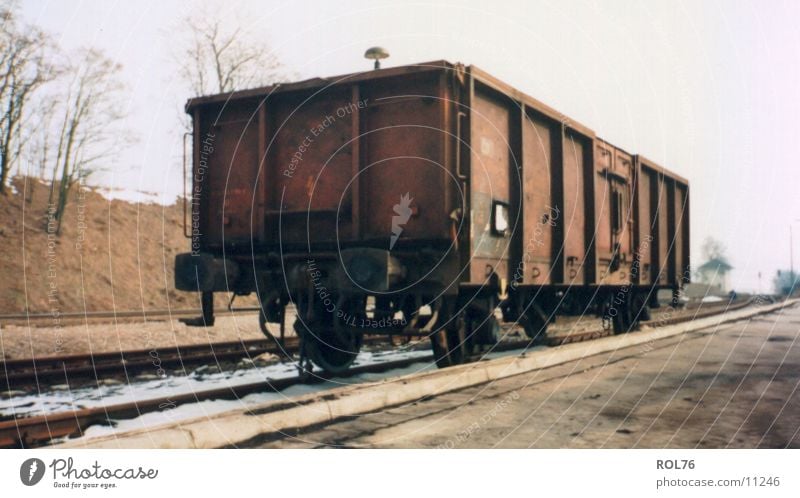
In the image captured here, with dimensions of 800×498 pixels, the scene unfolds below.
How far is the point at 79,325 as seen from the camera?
13.8m

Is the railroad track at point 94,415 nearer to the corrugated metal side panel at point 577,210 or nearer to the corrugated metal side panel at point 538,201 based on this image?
the corrugated metal side panel at point 538,201

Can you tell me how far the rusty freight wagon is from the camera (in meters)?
6.57

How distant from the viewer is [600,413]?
5.52 m

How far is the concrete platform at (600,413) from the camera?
4660mm

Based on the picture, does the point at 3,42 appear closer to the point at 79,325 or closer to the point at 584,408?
the point at 79,325

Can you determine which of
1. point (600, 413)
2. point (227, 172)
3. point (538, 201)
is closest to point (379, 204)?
point (227, 172)

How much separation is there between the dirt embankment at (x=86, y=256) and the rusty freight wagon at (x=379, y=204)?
39.7ft

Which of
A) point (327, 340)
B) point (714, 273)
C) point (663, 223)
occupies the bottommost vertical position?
point (327, 340)

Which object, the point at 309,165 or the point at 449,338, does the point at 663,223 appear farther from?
the point at 309,165

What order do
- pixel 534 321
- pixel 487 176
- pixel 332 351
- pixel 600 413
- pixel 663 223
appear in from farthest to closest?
pixel 663 223
pixel 534 321
pixel 332 351
pixel 487 176
pixel 600 413

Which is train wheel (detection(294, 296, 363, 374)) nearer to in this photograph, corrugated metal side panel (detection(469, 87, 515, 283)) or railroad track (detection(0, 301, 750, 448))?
railroad track (detection(0, 301, 750, 448))

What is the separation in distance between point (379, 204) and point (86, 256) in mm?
19766
